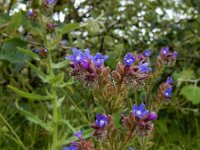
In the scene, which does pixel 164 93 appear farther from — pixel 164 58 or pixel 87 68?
pixel 87 68

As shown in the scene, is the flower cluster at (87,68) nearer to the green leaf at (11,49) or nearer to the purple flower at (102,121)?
the purple flower at (102,121)

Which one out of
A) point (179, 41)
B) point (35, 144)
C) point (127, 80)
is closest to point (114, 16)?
point (179, 41)

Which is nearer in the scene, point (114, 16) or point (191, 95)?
point (191, 95)

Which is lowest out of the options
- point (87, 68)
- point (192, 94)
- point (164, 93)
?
point (192, 94)

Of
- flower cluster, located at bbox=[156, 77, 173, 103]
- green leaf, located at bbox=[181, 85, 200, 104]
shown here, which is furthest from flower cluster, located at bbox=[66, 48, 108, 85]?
green leaf, located at bbox=[181, 85, 200, 104]

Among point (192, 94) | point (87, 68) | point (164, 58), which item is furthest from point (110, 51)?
point (87, 68)

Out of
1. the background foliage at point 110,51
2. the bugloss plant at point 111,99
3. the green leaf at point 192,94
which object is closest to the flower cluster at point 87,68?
the bugloss plant at point 111,99

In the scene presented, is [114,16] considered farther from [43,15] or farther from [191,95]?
[43,15]

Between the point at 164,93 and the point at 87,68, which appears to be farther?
the point at 164,93

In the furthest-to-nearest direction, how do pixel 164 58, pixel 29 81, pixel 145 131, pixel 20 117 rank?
pixel 29 81 < pixel 20 117 < pixel 164 58 < pixel 145 131
